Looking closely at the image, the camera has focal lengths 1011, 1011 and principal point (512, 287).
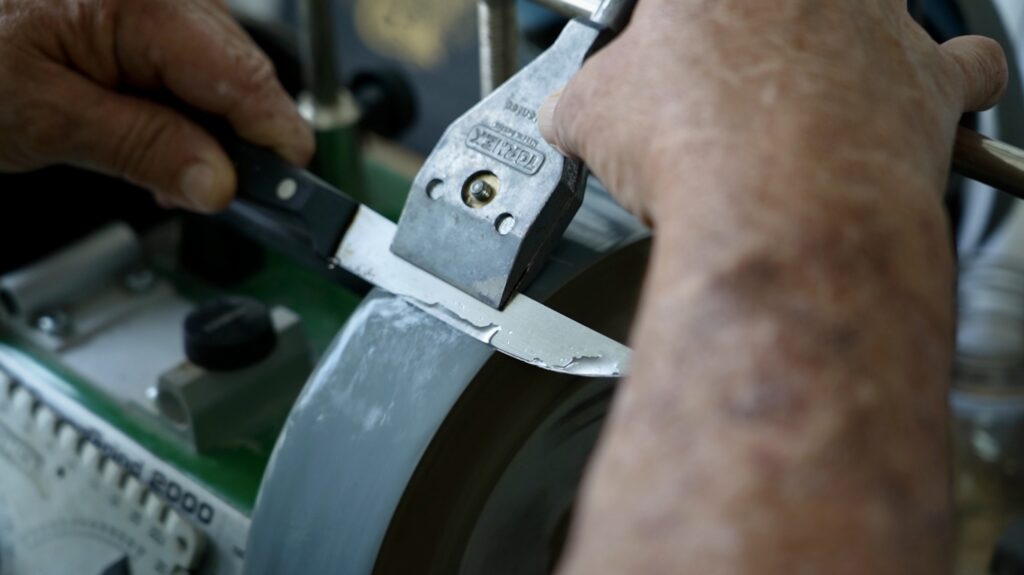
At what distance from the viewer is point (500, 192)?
48 centimetres

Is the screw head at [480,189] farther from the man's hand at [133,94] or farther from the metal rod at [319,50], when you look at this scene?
the metal rod at [319,50]

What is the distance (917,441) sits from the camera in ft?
1.00

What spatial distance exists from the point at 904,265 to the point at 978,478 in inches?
Answer: 34.7

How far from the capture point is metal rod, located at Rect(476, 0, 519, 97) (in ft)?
2.15

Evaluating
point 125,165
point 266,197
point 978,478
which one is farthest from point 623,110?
point 978,478

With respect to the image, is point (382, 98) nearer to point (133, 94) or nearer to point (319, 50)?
point (319, 50)

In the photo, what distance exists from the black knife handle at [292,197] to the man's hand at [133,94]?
0.04ft

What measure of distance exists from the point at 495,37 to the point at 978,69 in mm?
307

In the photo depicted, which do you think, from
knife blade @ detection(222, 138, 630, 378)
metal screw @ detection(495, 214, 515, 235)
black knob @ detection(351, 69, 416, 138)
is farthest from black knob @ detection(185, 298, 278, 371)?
black knob @ detection(351, 69, 416, 138)

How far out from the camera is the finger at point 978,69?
17.4 inches

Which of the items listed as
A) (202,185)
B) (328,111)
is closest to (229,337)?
(202,185)

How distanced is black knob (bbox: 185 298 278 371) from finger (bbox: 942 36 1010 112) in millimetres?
470

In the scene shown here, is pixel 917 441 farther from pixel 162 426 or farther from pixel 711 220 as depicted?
pixel 162 426

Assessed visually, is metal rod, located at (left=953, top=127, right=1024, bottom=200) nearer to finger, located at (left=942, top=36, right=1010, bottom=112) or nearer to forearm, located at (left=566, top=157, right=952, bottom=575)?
finger, located at (left=942, top=36, right=1010, bottom=112)
